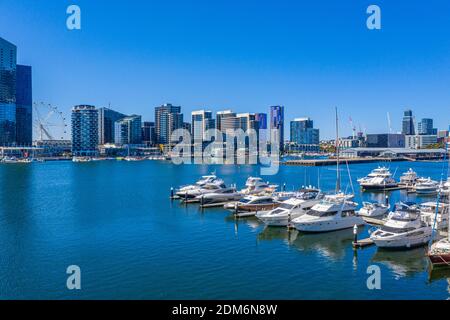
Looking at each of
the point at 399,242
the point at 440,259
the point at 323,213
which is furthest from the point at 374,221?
the point at 440,259

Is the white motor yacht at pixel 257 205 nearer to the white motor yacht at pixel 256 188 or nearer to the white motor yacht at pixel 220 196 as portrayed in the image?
the white motor yacht at pixel 220 196

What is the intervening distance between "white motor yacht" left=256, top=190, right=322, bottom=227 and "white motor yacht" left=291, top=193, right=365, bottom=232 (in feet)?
5.17

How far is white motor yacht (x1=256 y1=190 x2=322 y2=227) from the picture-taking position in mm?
33156

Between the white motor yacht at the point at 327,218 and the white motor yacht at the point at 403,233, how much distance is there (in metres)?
4.47

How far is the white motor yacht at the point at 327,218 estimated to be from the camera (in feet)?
101

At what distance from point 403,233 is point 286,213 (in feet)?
33.1

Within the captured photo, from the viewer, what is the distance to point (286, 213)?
3338 centimetres

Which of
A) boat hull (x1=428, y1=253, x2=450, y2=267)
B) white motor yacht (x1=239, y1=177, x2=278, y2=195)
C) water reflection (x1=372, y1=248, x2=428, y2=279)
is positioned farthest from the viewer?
white motor yacht (x1=239, y1=177, x2=278, y2=195)

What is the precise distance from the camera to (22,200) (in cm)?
5022

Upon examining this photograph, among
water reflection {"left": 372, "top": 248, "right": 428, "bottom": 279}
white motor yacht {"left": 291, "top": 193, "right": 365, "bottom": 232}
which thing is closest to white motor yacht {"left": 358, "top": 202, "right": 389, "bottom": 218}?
white motor yacht {"left": 291, "top": 193, "right": 365, "bottom": 232}

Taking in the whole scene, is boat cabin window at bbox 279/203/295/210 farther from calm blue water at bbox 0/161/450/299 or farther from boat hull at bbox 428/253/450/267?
boat hull at bbox 428/253/450/267
